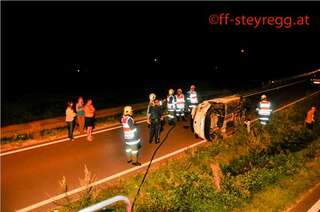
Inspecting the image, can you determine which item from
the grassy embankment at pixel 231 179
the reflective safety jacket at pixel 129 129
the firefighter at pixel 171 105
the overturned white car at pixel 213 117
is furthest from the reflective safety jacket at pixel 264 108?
the reflective safety jacket at pixel 129 129

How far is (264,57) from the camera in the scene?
62.9 m

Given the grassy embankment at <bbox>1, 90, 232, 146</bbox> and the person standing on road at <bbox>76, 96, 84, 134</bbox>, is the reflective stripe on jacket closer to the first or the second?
the grassy embankment at <bbox>1, 90, 232, 146</bbox>

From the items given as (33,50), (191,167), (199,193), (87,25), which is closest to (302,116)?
(191,167)

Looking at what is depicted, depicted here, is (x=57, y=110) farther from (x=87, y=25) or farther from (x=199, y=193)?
(x=87, y=25)

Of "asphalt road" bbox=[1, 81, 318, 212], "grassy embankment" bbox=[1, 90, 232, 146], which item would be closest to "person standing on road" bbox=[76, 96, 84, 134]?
"grassy embankment" bbox=[1, 90, 232, 146]

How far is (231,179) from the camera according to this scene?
10.5 metres

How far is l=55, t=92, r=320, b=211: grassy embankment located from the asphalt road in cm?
110

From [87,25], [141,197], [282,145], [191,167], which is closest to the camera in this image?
[141,197]

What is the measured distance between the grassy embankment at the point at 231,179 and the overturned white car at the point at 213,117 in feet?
1.66

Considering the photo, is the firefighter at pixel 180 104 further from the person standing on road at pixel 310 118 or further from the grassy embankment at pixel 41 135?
the person standing on road at pixel 310 118

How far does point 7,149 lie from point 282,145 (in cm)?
1048

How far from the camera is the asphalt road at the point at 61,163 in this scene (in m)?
9.70

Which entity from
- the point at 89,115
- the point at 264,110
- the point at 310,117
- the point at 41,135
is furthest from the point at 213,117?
the point at 41,135

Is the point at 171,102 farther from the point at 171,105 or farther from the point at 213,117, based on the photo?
the point at 213,117
